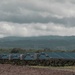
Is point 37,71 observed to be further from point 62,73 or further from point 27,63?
point 27,63

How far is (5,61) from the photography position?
171ft

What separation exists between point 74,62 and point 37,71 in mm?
14790

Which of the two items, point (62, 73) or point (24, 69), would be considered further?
point (24, 69)

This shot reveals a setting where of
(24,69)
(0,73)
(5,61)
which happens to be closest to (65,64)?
(5,61)

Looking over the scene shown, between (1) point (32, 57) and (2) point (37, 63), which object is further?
(1) point (32, 57)

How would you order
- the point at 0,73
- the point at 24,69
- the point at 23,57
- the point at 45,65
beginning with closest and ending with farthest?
the point at 0,73, the point at 24,69, the point at 45,65, the point at 23,57

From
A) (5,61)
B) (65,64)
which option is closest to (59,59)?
(65,64)

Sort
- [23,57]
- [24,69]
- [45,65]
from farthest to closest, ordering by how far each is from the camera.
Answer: [23,57] < [45,65] < [24,69]

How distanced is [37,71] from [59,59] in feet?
47.2

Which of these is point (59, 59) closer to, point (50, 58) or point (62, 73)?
point (50, 58)

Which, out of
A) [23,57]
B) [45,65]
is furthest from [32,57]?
[45,65]

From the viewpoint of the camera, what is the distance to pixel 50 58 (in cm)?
5072

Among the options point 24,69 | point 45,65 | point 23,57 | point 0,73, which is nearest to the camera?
point 0,73

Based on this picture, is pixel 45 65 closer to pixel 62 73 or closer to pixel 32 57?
pixel 32 57
